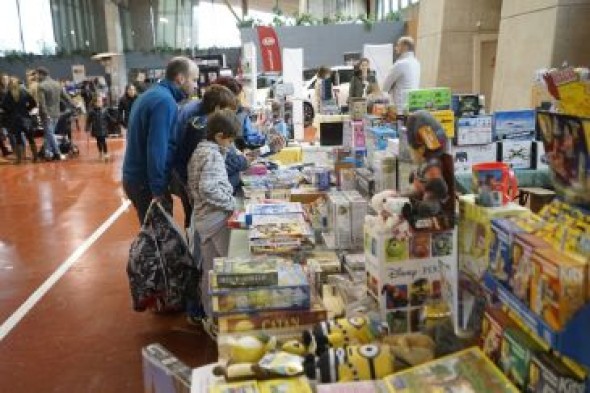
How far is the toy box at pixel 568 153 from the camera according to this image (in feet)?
3.73

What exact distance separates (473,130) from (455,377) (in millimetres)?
2476

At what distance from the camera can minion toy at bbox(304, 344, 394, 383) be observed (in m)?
1.36

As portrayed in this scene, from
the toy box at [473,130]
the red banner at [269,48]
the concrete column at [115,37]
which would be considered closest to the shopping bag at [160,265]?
the toy box at [473,130]

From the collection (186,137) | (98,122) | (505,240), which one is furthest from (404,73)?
(98,122)

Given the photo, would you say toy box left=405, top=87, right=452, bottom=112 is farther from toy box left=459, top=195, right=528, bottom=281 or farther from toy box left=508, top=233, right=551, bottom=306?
toy box left=508, top=233, right=551, bottom=306

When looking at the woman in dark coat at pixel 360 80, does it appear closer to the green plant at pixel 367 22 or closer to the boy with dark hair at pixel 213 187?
the boy with dark hair at pixel 213 187

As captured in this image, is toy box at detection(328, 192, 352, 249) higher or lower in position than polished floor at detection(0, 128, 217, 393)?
higher

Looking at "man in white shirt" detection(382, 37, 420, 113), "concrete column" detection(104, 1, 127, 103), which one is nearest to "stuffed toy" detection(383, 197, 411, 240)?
"man in white shirt" detection(382, 37, 420, 113)

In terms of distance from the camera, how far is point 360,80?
879 cm

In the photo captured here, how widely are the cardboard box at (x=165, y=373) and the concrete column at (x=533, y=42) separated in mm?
6360

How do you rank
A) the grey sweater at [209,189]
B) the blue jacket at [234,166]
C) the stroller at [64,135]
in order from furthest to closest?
the stroller at [64,135] < the blue jacket at [234,166] < the grey sweater at [209,189]

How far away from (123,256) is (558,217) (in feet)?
15.2

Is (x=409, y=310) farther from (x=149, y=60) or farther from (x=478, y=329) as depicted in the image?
(x=149, y=60)

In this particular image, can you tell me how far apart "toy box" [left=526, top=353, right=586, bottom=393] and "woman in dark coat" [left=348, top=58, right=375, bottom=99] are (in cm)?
738
